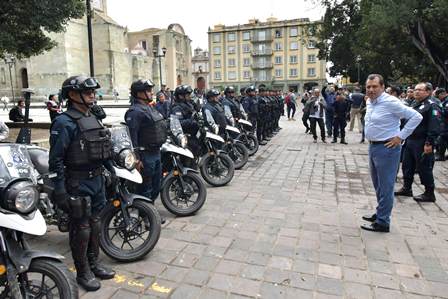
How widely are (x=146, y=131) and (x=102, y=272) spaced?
1718mm

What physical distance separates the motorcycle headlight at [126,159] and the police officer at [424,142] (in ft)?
14.1

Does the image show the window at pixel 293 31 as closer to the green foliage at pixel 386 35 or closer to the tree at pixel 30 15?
the green foliage at pixel 386 35

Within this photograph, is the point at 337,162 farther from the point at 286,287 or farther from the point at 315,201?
the point at 286,287

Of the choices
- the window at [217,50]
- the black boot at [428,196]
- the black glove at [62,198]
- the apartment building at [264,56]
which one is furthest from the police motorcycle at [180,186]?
the window at [217,50]

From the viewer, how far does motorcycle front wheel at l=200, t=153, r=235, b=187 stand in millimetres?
6805

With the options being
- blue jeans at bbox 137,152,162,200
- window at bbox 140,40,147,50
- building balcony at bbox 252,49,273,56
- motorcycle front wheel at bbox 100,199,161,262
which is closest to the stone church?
window at bbox 140,40,147,50

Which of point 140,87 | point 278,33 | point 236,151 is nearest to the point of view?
point 140,87

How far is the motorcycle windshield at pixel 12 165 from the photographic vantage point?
2.54m

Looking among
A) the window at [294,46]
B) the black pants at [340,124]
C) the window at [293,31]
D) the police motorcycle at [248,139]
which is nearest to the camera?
the police motorcycle at [248,139]

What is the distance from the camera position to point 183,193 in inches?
209

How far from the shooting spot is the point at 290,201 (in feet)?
19.9

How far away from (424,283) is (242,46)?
8622 cm

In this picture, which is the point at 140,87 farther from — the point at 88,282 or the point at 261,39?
the point at 261,39

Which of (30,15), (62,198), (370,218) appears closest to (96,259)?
(62,198)
